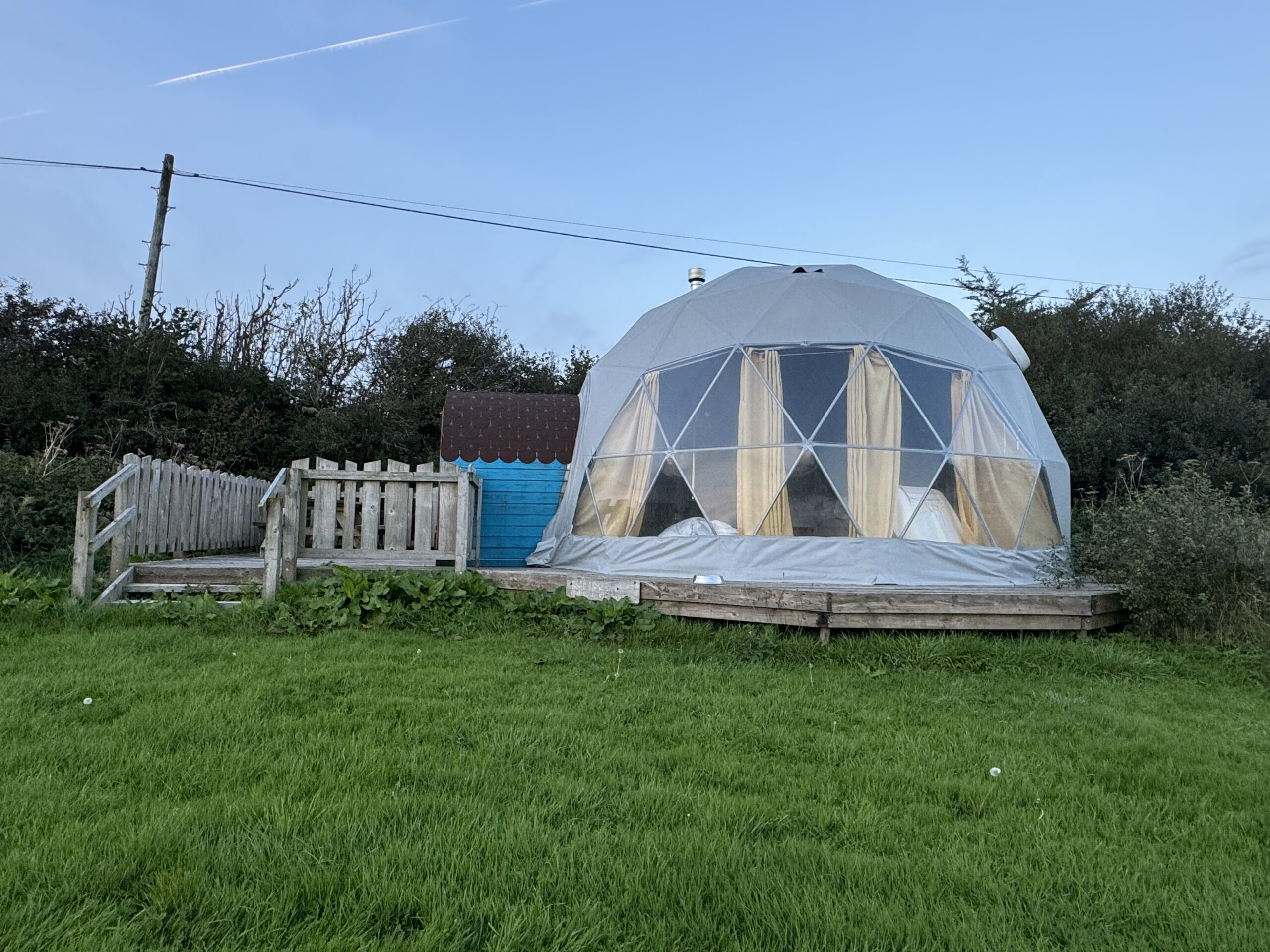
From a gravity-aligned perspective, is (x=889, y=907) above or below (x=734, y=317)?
below

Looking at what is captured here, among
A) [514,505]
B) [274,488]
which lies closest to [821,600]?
[274,488]

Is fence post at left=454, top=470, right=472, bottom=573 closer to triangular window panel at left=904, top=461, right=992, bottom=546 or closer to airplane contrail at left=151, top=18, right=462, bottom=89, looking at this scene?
triangular window panel at left=904, top=461, right=992, bottom=546

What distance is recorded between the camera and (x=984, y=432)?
8062 millimetres

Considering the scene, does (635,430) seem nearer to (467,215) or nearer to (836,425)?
(836,425)

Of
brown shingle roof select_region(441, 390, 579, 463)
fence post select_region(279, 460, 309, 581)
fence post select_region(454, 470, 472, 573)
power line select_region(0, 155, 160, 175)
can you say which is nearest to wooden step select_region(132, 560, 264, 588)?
fence post select_region(279, 460, 309, 581)

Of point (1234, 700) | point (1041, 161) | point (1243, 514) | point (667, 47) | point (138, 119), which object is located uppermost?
point (138, 119)

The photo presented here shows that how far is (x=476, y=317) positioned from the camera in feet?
72.0

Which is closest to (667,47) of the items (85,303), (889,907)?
(889,907)

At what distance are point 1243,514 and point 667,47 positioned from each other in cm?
845

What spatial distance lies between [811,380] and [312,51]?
1040cm

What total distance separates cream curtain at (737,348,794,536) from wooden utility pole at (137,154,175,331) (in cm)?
1310

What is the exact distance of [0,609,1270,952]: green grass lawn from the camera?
179 cm

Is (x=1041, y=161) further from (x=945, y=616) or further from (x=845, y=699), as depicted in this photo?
(x=845, y=699)

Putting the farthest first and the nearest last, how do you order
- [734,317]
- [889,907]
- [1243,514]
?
[734,317]
[1243,514]
[889,907]
